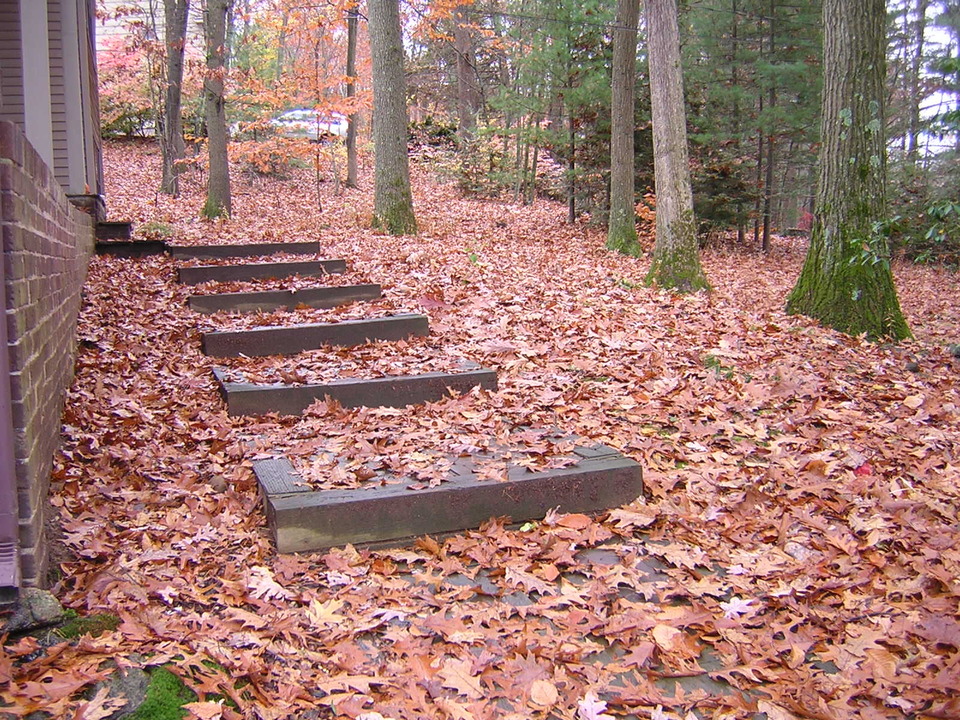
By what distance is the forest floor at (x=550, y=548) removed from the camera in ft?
8.70

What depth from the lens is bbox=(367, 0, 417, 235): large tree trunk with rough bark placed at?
11602 mm

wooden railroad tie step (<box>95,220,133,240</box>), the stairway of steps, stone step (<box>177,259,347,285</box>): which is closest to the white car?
wooden railroad tie step (<box>95,220,133,240</box>)

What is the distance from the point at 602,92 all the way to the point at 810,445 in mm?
11998

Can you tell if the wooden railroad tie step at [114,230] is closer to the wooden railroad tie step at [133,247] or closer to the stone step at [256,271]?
the wooden railroad tie step at [133,247]

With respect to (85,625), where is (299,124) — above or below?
above

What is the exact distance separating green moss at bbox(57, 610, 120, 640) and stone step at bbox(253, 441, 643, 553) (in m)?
0.81

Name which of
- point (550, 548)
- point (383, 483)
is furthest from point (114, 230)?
point (550, 548)

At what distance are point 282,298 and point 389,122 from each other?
18.4 ft

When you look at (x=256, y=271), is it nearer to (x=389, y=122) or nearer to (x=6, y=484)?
(x=389, y=122)

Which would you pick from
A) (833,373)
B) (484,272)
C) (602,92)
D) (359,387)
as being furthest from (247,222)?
(833,373)

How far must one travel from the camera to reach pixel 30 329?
291 cm

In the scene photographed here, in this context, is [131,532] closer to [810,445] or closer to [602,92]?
[810,445]

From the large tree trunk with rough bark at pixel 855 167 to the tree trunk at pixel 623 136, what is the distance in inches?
226

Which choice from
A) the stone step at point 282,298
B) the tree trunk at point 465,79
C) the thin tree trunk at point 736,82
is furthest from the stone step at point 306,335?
the tree trunk at point 465,79
